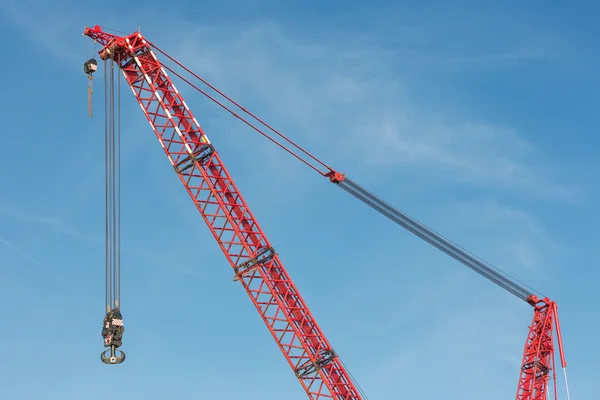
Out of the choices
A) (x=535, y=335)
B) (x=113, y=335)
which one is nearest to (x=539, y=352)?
(x=535, y=335)

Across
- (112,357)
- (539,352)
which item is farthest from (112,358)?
(539,352)

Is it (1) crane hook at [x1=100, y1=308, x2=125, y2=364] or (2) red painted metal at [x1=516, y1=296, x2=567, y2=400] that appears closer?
(1) crane hook at [x1=100, y1=308, x2=125, y2=364]

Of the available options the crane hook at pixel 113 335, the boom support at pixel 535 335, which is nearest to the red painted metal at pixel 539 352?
the boom support at pixel 535 335

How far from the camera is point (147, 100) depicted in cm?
8825

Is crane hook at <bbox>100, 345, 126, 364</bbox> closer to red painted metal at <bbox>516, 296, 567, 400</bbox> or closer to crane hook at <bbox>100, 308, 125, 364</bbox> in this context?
crane hook at <bbox>100, 308, 125, 364</bbox>

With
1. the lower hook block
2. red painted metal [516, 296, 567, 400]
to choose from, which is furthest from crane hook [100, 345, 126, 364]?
red painted metal [516, 296, 567, 400]

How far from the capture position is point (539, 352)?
113438mm

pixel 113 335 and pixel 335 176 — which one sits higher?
pixel 335 176

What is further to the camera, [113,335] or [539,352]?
[539,352]

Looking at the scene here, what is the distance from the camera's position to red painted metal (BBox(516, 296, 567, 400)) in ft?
370

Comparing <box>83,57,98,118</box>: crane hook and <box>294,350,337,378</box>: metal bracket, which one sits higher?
<box>83,57,98,118</box>: crane hook

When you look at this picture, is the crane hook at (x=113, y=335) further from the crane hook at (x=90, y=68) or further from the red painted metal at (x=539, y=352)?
the red painted metal at (x=539, y=352)

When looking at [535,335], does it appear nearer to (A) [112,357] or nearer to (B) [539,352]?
(B) [539,352]

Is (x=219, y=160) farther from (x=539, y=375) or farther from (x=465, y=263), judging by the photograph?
(x=539, y=375)
